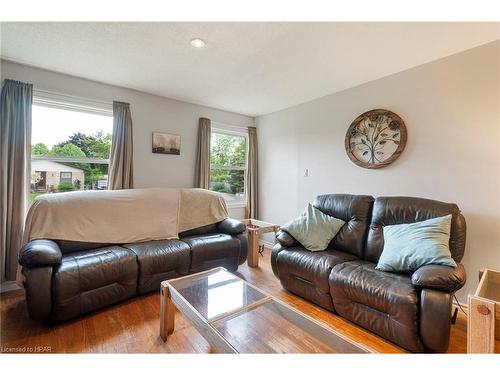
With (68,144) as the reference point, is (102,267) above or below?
below

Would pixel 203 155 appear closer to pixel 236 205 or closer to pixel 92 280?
pixel 236 205

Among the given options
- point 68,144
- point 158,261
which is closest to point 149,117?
point 68,144

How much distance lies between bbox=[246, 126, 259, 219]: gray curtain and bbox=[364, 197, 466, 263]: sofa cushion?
7.46ft

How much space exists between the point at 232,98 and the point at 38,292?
3.00 m

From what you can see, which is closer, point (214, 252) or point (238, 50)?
point (238, 50)

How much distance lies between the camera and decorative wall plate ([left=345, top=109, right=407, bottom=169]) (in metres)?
2.57

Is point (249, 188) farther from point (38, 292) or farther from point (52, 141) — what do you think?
point (38, 292)

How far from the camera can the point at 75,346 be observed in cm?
162

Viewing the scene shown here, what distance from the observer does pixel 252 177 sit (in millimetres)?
4348

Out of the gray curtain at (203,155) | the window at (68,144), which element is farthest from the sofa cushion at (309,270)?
the window at (68,144)

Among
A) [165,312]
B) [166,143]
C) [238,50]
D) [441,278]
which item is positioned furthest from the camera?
[166,143]

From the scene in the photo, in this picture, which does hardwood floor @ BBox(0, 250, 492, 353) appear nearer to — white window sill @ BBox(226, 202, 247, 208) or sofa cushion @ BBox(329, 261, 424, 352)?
sofa cushion @ BBox(329, 261, 424, 352)

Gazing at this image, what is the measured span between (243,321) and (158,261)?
45.3 inches

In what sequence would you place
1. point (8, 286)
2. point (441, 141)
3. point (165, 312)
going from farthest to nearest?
1. point (8, 286)
2. point (441, 141)
3. point (165, 312)
